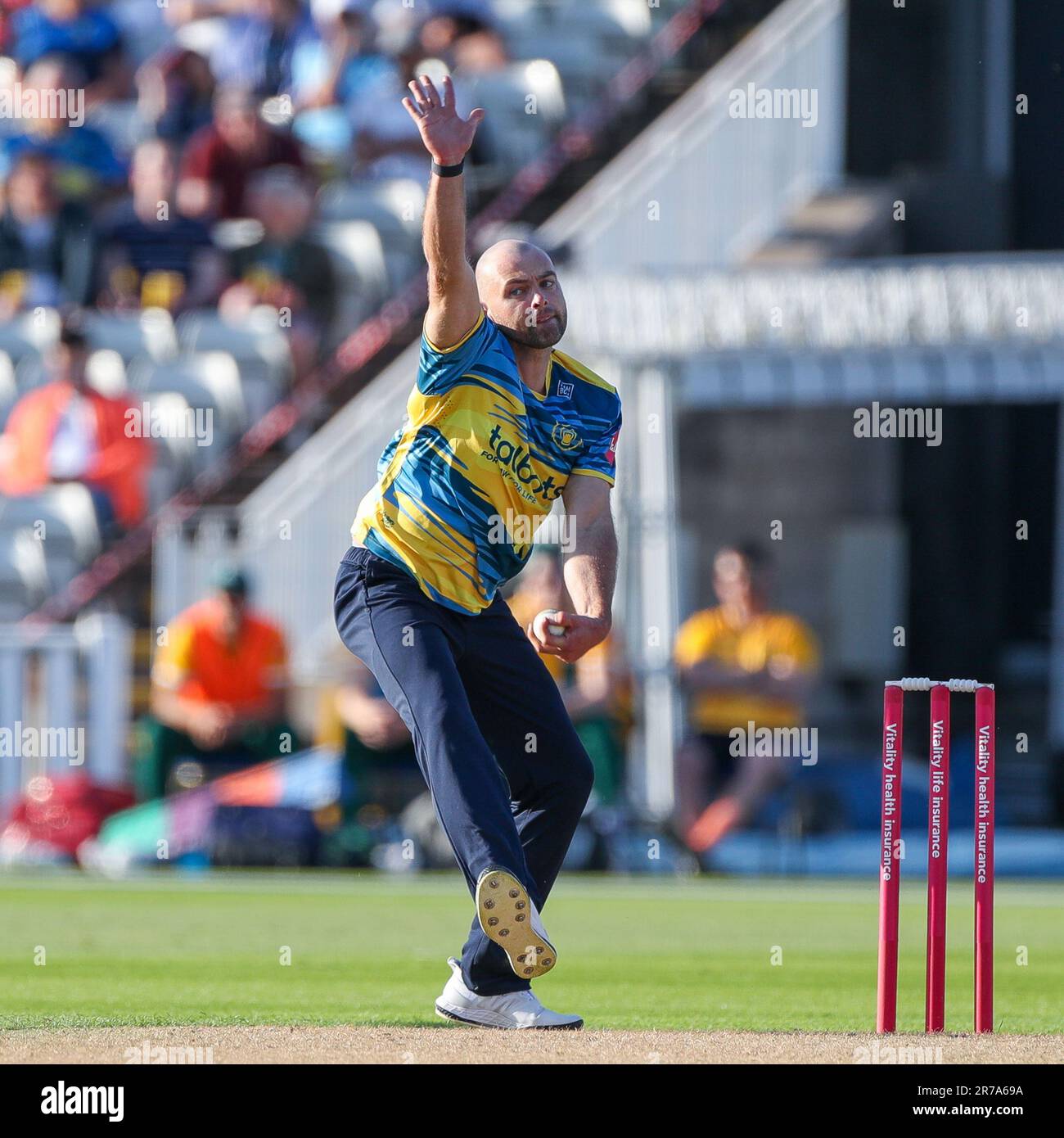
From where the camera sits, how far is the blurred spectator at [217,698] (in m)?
14.8

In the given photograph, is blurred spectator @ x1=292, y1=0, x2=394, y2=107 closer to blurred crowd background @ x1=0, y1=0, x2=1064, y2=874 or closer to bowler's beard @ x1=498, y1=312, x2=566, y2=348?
blurred crowd background @ x1=0, y1=0, x2=1064, y2=874

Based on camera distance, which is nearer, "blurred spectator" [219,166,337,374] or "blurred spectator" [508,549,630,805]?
"blurred spectator" [508,549,630,805]

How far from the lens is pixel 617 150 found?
1981cm

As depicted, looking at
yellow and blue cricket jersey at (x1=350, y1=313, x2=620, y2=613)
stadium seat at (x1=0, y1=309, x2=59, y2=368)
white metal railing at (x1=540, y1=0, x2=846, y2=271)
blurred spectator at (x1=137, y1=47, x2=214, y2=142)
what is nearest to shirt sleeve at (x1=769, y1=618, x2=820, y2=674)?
white metal railing at (x1=540, y1=0, x2=846, y2=271)

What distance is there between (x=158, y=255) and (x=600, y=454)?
13.5 m

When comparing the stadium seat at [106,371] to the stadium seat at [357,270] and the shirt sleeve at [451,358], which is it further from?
the shirt sleeve at [451,358]

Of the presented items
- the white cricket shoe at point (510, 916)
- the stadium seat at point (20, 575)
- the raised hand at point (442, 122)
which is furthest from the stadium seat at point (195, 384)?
the white cricket shoe at point (510, 916)

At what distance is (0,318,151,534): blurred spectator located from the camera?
1755 cm

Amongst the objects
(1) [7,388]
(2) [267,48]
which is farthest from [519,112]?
(1) [7,388]

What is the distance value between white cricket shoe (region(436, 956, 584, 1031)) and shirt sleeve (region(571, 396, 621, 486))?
1.46 metres

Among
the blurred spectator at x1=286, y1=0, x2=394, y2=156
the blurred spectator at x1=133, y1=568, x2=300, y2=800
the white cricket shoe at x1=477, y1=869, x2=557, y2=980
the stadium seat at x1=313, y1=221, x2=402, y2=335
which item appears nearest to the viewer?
the white cricket shoe at x1=477, y1=869, x2=557, y2=980

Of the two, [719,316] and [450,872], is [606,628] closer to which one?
[450,872]
